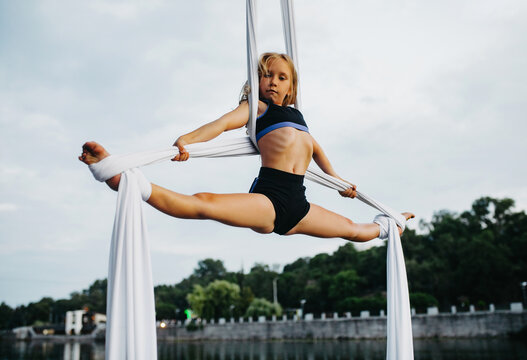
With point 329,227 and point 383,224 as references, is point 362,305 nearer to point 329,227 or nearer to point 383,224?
point 383,224

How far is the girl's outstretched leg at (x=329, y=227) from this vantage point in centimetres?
332

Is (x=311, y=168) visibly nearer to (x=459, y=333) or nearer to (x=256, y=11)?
(x=256, y=11)

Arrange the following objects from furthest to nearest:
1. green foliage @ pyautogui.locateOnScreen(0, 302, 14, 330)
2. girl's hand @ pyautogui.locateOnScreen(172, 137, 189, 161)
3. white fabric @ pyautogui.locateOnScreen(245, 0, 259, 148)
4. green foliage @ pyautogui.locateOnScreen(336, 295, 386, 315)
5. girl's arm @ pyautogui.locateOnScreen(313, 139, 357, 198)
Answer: green foliage @ pyautogui.locateOnScreen(0, 302, 14, 330) → green foliage @ pyautogui.locateOnScreen(336, 295, 386, 315) → girl's arm @ pyautogui.locateOnScreen(313, 139, 357, 198) → white fabric @ pyautogui.locateOnScreen(245, 0, 259, 148) → girl's hand @ pyautogui.locateOnScreen(172, 137, 189, 161)

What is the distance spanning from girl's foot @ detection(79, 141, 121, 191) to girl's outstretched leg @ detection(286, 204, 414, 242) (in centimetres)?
125

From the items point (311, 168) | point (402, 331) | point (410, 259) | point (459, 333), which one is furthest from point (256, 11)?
point (410, 259)

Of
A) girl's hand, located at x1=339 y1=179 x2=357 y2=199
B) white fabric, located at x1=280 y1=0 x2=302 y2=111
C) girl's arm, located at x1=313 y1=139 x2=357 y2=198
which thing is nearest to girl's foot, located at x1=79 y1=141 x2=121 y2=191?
white fabric, located at x1=280 y1=0 x2=302 y2=111

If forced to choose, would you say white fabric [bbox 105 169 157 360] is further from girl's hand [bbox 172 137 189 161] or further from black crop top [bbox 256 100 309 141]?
black crop top [bbox 256 100 309 141]

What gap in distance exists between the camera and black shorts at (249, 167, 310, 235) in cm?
309

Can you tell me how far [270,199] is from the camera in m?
3.06

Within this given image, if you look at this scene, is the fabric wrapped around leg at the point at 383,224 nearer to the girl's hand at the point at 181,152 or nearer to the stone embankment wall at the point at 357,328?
the girl's hand at the point at 181,152

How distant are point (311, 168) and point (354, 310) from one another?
122ft

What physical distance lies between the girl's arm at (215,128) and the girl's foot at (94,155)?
0.38 meters

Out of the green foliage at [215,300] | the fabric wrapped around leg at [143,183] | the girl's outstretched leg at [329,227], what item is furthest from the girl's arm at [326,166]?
the green foliage at [215,300]

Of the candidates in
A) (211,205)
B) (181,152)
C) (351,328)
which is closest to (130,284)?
(211,205)
